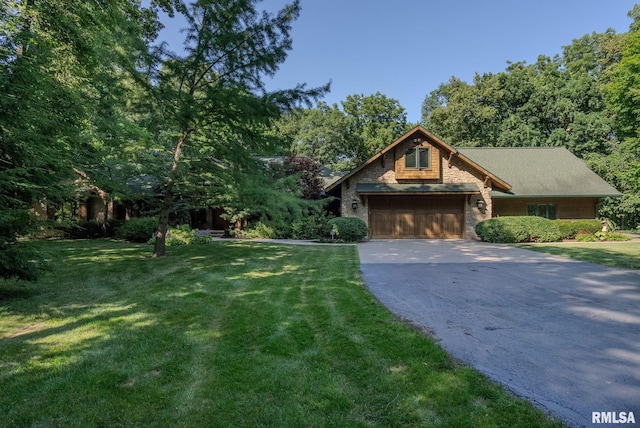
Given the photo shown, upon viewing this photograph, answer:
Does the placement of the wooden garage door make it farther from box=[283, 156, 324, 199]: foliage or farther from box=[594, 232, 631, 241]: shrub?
box=[594, 232, 631, 241]: shrub

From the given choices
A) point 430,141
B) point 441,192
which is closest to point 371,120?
point 430,141

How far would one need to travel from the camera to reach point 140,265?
28.8 feet

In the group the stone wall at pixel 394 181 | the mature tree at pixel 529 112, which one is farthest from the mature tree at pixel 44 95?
the mature tree at pixel 529 112

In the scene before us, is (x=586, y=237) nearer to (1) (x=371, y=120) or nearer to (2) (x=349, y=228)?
(2) (x=349, y=228)

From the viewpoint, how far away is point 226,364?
10.5 ft

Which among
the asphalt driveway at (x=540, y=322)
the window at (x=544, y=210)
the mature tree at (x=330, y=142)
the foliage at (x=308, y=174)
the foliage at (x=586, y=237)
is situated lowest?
the asphalt driveway at (x=540, y=322)

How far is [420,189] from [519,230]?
502 centimetres

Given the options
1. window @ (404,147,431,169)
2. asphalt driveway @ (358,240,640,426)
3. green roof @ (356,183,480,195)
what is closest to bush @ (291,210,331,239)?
green roof @ (356,183,480,195)

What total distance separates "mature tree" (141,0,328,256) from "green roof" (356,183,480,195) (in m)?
9.08

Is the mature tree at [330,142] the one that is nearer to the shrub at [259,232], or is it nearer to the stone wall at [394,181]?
the stone wall at [394,181]

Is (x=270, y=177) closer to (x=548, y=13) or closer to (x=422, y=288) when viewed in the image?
(x=422, y=288)

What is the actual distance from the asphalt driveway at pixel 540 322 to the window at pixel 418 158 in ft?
32.7

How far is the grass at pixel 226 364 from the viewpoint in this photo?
2398 millimetres

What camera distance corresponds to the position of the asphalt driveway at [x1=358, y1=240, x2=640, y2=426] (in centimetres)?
276
